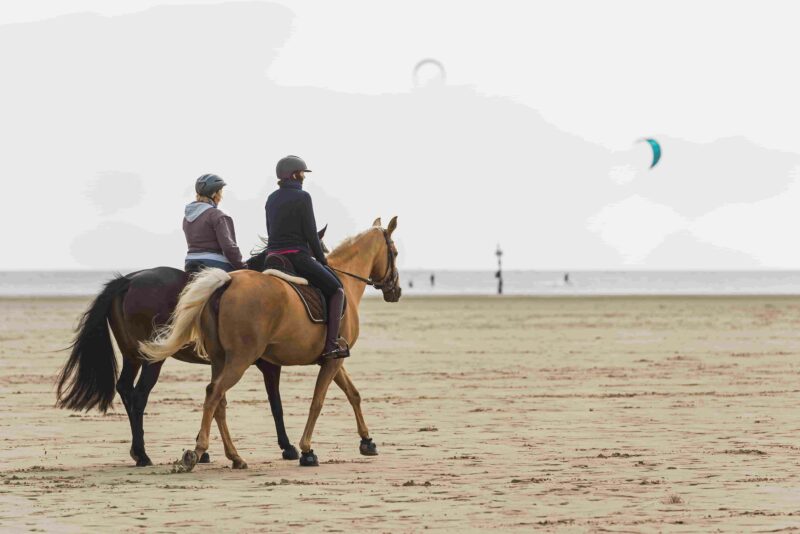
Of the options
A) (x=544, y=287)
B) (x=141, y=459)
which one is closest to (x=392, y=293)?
(x=141, y=459)

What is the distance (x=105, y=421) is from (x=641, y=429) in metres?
6.31

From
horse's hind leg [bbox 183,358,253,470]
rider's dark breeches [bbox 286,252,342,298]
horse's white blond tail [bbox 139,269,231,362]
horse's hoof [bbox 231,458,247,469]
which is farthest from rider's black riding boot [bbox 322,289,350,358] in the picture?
horse's hoof [bbox 231,458,247,469]

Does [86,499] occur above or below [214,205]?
below

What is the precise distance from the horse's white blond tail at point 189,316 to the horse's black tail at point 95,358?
944 mm

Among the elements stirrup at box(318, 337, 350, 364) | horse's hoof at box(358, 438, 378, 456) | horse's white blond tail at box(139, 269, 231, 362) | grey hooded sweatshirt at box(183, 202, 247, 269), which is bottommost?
horse's hoof at box(358, 438, 378, 456)

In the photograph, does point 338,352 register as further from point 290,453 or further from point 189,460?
point 189,460

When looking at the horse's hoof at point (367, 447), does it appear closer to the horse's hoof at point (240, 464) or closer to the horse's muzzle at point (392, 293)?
the horse's hoof at point (240, 464)

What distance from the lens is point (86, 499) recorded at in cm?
998

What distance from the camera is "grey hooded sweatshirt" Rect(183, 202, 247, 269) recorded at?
40.6 feet

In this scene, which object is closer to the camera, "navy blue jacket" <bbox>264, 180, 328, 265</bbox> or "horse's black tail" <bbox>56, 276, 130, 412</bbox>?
"navy blue jacket" <bbox>264, 180, 328, 265</bbox>

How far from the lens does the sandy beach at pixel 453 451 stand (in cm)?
923

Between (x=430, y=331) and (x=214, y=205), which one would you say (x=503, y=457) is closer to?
(x=214, y=205)

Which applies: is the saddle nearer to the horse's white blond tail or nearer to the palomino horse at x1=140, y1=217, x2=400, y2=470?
the palomino horse at x1=140, y1=217, x2=400, y2=470

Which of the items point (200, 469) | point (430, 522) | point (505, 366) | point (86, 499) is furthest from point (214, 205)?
point (505, 366)
